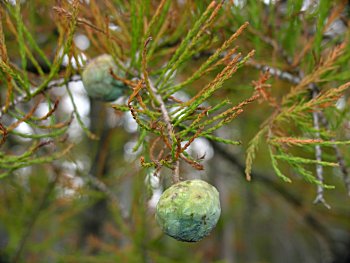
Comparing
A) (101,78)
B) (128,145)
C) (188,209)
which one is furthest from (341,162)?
(128,145)

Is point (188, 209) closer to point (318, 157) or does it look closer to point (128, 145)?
point (318, 157)

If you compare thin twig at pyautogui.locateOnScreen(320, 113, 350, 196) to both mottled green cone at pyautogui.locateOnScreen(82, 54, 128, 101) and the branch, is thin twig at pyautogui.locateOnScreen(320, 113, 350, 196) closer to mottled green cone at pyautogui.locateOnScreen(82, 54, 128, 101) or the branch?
the branch

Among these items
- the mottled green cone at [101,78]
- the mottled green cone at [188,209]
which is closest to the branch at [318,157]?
the mottled green cone at [188,209]

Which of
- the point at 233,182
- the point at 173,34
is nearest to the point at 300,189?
the point at 173,34

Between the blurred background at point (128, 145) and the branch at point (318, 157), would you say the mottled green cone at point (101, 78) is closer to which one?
the blurred background at point (128, 145)

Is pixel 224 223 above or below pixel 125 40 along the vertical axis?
below

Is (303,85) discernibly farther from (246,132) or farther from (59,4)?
(246,132)

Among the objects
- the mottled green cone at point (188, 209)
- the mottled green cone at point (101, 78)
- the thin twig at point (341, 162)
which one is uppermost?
the mottled green cone at point (101, 78)

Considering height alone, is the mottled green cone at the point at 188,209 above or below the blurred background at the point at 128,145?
below
